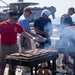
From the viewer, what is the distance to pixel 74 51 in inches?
205

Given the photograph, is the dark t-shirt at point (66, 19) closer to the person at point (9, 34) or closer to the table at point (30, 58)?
the person at point (9, 34)

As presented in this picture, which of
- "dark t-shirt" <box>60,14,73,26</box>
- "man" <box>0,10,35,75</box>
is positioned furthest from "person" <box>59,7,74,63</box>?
"man" <box>0,10,35,75</box>

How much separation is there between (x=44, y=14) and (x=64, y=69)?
5.59 feet

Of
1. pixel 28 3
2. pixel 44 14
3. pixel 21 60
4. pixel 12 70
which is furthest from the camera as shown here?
pixel 28 3

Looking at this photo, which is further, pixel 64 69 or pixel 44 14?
pixel 44 14

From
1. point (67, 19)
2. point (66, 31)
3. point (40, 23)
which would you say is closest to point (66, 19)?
point (67, 19)

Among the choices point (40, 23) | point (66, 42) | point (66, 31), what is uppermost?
point (40, 23)

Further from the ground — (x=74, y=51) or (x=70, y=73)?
(x=74, y=51)

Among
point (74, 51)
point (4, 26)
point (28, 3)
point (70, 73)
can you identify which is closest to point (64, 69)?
point (70, 73)

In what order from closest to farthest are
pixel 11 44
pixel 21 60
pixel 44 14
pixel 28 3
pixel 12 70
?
pixel 21 60 → pixel 12 70 → pixel 11 44 → pixel 44 14 → pixel 28 3

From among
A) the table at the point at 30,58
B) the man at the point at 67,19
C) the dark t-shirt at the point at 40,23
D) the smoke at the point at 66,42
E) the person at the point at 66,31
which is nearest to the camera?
the table at the point at 30,58

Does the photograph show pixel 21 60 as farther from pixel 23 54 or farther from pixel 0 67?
pixel 0 67

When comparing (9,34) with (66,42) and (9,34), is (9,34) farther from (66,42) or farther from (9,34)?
(66,42)

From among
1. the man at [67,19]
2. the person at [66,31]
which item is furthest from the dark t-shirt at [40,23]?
the man at [67,19]
